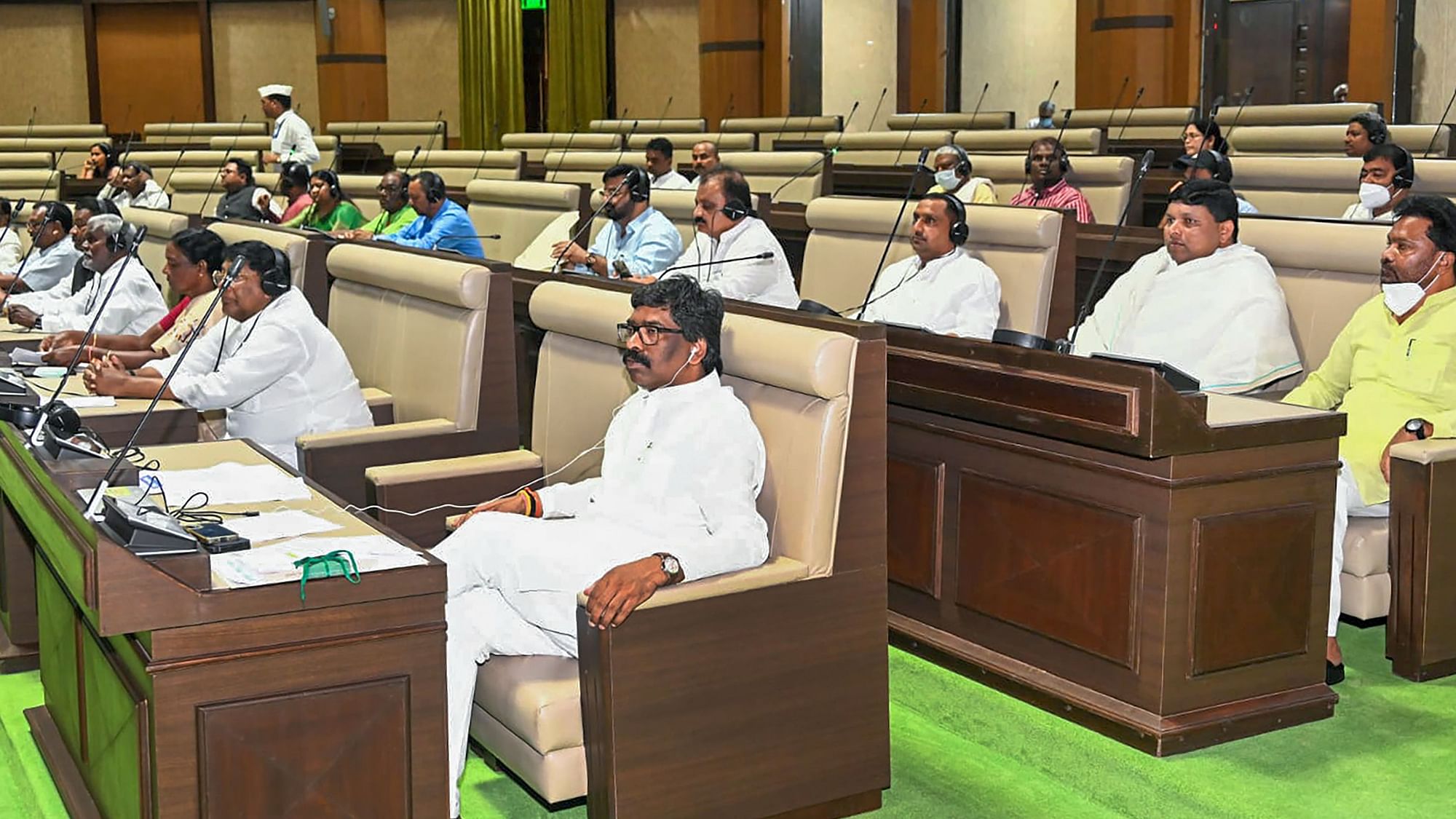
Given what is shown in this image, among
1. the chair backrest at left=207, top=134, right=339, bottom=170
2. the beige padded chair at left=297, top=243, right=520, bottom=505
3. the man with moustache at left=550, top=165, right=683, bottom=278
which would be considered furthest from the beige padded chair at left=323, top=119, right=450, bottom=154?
the beige padded chair at left=297, top=243, right=520, bottom=505

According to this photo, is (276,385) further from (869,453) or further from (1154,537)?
(1154,537)

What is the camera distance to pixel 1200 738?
10.1 ft

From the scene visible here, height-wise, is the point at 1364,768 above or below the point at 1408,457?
below

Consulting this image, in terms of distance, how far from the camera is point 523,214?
24.4ft

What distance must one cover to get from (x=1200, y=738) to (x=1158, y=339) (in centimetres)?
134

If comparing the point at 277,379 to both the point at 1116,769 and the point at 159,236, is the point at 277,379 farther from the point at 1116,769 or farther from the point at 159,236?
the point at 159,236

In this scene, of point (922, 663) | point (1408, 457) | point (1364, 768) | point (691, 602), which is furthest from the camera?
point (922, 663)

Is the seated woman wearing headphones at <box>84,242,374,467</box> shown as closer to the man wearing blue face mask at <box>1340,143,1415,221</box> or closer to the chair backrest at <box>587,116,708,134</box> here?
the man wearing blue face mask at <box>1340,143,1415,221</box>

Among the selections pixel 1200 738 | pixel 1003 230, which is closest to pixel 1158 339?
pixel 1003 230

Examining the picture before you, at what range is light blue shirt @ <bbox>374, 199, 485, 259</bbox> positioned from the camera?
7.06 m

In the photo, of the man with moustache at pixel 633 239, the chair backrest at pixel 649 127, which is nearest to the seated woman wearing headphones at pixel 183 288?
the man with moustache at pixel 633 239

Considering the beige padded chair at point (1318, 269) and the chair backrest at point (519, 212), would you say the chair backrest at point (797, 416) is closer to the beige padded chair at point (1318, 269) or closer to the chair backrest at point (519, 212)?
the beige padded chair at point (1318, 269)

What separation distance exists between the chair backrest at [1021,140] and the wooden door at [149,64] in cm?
1019

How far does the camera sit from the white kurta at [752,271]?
5203mm
